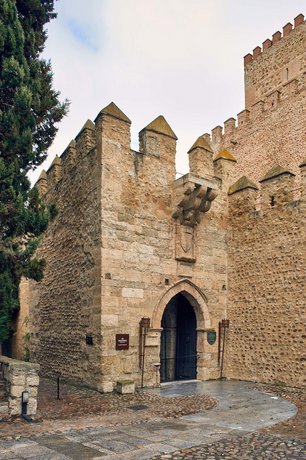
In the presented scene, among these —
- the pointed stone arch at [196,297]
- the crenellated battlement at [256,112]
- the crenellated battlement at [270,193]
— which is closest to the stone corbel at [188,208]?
the pointed stone arch at [196,297]

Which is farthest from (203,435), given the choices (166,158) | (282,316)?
(166,158)

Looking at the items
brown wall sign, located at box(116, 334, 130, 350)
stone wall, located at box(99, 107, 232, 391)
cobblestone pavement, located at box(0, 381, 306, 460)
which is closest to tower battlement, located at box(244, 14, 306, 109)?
stone wall, located at box(99, 107, 232, 391)

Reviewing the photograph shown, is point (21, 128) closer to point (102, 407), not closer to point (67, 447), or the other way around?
point (102, 407)

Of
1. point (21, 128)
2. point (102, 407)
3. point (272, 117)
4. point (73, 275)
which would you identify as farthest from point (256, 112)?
point (102, 407)

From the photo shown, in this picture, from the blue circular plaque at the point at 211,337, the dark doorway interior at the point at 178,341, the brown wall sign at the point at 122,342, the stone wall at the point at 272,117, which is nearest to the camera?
the brown wall sign at the point at 122,342

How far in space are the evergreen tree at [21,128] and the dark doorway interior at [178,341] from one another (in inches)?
208

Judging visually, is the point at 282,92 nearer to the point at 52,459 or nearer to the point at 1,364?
the point at 1,364

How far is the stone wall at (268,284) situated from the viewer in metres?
10.4

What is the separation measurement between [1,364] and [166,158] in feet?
21.6

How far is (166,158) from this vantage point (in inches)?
459

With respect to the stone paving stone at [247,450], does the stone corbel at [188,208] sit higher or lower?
higher

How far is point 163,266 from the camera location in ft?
36.4

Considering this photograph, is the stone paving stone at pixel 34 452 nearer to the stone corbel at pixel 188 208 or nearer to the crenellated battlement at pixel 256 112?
the stone corbel at pixel 188 208

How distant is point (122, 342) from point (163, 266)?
2291mm
